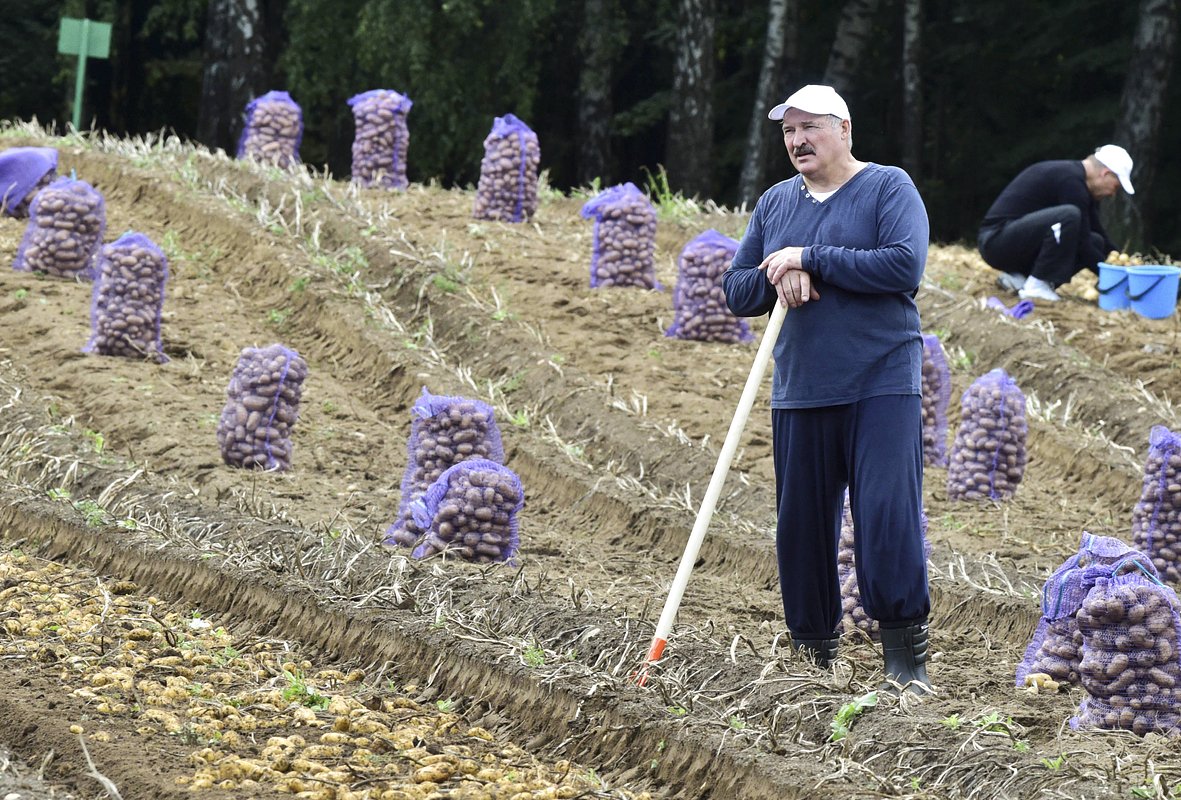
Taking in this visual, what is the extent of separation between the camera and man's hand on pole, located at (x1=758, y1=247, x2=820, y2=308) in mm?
4387

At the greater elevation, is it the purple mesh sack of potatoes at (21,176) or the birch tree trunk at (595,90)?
the birch tree trunk at (595,90)

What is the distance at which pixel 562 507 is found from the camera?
7.25 meters

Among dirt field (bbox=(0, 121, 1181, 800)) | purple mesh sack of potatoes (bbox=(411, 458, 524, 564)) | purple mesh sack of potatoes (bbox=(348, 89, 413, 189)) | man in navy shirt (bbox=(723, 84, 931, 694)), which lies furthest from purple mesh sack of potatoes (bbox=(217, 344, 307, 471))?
purple mesh sack of potatoes (bbox=(348, 89, 413, 189))

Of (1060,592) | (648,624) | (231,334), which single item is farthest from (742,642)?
(231,334)

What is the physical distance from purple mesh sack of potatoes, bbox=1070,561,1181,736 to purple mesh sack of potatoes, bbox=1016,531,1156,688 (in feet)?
0.47

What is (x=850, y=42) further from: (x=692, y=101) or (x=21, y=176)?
(x=21, y=176)

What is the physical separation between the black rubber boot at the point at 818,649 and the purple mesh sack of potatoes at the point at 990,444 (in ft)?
10.00

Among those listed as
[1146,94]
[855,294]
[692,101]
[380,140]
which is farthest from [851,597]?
[692,101]

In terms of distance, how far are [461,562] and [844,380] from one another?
1.74 m

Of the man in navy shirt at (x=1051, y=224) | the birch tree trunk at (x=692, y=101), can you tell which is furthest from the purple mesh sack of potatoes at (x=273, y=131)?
the birch tree trunk at (x=692, y=101)

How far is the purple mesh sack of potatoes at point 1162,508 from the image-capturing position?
5.86 m

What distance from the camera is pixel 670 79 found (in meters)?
23.2

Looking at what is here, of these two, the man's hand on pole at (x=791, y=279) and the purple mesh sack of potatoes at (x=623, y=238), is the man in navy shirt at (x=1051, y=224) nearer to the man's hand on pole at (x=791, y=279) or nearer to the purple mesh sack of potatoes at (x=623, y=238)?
the purple mesh sack of potatoes at (x=623, y=238)

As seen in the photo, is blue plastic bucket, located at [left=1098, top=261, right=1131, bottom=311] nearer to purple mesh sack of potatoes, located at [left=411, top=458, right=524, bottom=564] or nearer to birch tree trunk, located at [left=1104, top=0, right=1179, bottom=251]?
birch tree trunk, located at [left=1104, top=0, right=1179, bottom=251]
